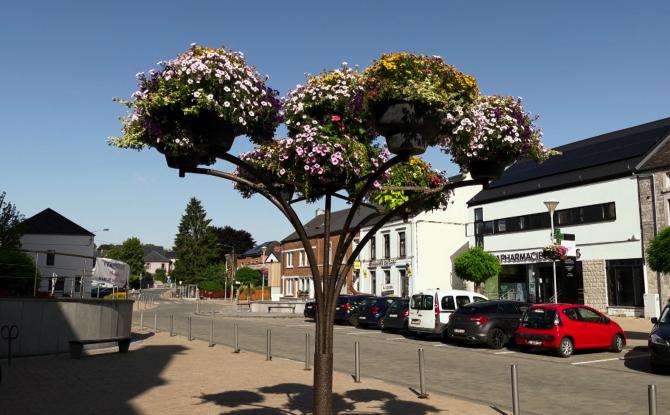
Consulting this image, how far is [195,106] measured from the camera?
4902mm

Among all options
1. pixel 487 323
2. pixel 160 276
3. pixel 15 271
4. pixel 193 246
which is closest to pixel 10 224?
pixel 15 271

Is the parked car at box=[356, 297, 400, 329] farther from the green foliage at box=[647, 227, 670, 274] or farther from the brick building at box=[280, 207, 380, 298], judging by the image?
the brick building at box=[280, 207, 380, 298]

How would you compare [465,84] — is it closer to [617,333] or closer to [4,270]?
[617,333]

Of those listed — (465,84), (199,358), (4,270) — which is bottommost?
(199,358)

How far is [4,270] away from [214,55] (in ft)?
63.0

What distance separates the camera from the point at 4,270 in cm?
2061

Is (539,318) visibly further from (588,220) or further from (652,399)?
(588,220)

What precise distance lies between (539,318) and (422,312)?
545 centimetres

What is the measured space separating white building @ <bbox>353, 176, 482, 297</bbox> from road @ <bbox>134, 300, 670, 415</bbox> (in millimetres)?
23781

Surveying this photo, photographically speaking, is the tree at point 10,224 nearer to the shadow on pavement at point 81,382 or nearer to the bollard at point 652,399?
the shadow on pavement at point 81,382

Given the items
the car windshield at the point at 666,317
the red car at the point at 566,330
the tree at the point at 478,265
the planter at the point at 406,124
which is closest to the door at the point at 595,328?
the red car at the point at 566,330

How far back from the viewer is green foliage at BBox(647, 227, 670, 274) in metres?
18.7

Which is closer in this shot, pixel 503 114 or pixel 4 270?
pixel 503 114

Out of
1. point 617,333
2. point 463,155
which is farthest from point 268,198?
point 617,333
